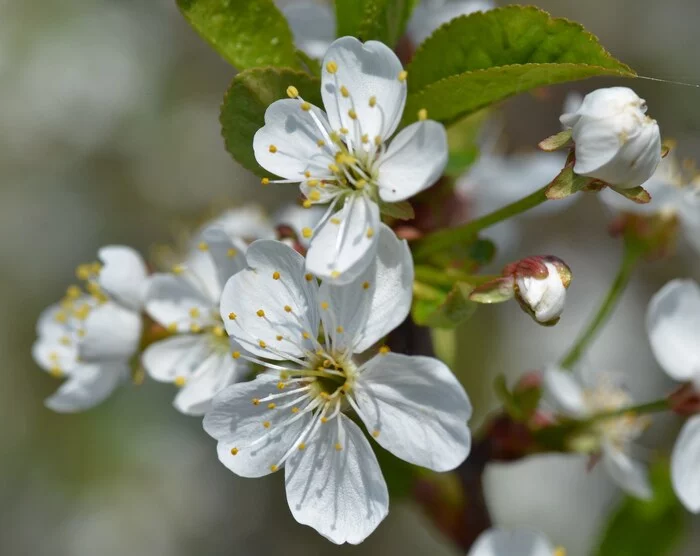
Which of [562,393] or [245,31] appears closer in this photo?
[245,31]

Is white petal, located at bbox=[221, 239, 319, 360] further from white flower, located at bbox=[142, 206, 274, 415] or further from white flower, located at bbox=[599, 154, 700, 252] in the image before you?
white flower, located at bbox=[599, 154, 700, 252]

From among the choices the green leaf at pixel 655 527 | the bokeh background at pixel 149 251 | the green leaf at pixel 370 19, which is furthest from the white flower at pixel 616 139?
the bokeh background at pixel 149 251

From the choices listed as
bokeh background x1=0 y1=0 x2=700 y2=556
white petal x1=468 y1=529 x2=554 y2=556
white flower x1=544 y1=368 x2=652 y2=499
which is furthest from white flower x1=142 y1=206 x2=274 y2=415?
bokeh background x1=0 y1=0 x2=700 y2=556

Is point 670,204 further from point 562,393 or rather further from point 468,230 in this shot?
point 468,230

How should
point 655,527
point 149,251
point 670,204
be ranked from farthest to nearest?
point 149,251 < point 655,527 < point 670,204

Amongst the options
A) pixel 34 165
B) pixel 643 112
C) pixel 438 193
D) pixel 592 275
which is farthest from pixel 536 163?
pixel 34 165

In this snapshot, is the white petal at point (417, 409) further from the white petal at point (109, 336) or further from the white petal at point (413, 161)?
the white petal at point (109, 336)

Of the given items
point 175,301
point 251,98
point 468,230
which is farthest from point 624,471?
point 251,98
